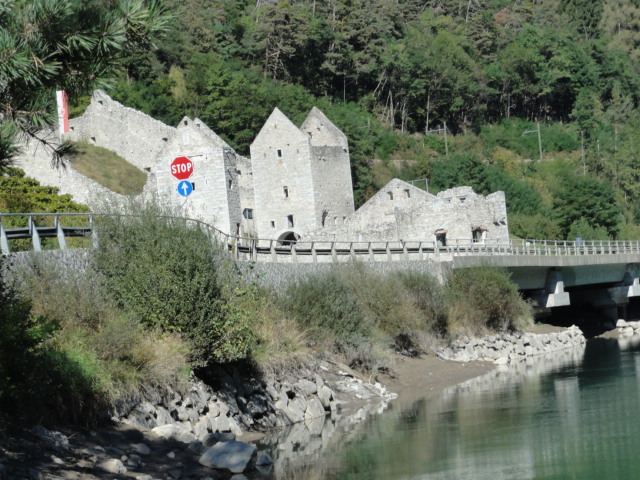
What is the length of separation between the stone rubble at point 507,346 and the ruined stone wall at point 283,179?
2203cm

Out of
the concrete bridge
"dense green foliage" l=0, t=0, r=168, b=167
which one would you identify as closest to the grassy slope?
the concrete bridge

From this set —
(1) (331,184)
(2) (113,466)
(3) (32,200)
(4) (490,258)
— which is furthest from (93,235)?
(1) (331,184)

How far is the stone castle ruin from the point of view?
187ft

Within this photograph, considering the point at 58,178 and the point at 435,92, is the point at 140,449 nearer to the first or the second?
the point at 58,178

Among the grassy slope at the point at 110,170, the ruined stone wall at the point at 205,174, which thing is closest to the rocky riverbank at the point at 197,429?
the ruined stone wall at the point at 205,174

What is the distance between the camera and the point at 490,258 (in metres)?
45.0

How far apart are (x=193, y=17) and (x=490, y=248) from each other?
55.6 metres

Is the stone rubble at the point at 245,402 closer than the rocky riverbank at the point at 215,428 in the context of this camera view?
No

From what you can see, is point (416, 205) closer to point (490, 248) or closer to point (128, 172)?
point (490, 248)

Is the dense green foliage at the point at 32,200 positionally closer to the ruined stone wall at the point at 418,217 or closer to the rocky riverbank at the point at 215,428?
the rocky riverbank at the point at 215,428

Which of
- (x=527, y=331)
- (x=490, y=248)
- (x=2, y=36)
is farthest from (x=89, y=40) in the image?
(x=490, y=248)

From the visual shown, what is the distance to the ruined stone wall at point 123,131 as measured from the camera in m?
65.2

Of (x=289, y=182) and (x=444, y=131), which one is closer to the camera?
(x=289, y=182)

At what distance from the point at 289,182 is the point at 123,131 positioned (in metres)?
11.3
